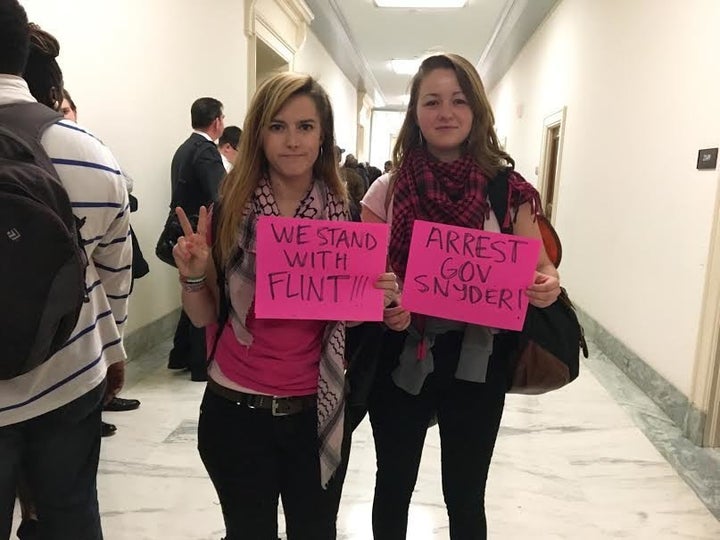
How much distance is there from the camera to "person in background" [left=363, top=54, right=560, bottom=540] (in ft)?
3.74

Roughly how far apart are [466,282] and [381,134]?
1610 cm

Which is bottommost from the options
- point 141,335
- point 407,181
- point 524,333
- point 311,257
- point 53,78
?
point 141,335

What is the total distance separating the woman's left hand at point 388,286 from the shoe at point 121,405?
197cm

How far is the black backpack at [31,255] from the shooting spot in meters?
0.77

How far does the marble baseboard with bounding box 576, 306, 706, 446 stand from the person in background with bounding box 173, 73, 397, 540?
201 centimetres

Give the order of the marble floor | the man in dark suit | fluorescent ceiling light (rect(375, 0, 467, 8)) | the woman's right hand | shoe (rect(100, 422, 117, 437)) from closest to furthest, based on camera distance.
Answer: the woman's right hand
the marble floor
shoe (rect(100, 422, 117, 437))
the man in dark suit
fluorescent ceiling light (rect(375, 0, 467, 8))

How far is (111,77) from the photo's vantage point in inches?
107

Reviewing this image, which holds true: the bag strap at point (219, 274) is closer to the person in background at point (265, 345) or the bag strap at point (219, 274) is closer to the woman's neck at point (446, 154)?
the person in background at point (265, 345)

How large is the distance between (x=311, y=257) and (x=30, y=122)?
0.51 m

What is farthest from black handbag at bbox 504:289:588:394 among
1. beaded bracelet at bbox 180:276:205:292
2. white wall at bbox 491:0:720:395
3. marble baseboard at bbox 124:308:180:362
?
marble baseboard at bbox 124:308:180:362

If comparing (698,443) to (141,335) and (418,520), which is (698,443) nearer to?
(418,520)

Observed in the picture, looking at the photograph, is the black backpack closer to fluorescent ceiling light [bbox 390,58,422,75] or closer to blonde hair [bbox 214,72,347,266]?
blonde hair [bbox 214,72,347,266]

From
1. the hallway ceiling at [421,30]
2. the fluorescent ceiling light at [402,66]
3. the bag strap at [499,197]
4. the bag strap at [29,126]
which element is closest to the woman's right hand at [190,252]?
the bag strap at [29,126]

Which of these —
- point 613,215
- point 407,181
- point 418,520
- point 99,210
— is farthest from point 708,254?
point 99,210
